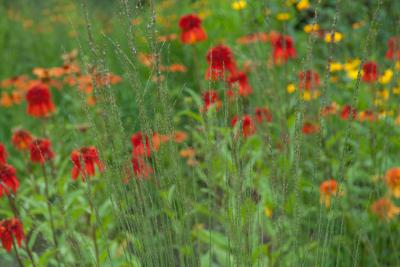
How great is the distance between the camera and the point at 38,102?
2902mm

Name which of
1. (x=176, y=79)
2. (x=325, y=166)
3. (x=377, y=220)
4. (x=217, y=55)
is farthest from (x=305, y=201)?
(x=176, y=79)

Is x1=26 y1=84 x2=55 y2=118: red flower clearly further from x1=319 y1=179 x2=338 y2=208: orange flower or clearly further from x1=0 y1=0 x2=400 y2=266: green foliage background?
x1=319 y1=179 x2=338 y2=208: orange flower

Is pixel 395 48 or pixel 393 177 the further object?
pixel 393 177

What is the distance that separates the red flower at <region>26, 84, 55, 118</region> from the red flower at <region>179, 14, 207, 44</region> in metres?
0.67

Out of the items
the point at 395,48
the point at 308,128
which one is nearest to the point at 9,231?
the point at 395,48

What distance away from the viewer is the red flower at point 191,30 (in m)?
2.93

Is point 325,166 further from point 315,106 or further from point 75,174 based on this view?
point 75,174

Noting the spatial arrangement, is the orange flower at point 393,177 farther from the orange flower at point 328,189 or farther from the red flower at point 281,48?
the red flower at point 281,48

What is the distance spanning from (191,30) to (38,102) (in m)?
0.77

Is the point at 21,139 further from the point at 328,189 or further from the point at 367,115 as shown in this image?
the point at 367,115

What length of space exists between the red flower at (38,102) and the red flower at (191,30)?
26.3 inches

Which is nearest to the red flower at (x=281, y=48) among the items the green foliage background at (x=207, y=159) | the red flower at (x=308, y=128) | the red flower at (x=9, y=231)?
the green foliage background at (x=207, y=159)

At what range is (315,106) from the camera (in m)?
2.94

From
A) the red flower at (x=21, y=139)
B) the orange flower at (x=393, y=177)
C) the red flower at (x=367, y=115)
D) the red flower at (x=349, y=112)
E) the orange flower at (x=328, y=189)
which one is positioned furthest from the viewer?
the red flower at (x=21, y=139)
